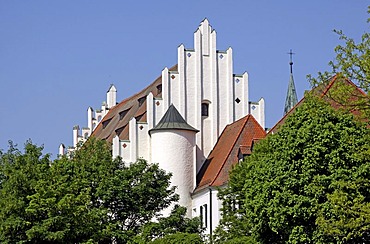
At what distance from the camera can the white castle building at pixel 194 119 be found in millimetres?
61219

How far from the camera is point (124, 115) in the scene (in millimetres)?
75812

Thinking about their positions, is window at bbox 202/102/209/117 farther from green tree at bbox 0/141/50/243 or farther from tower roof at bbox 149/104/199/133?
green tree at bbox 0/141/50/243

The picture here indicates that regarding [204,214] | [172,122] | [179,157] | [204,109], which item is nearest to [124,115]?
[204,109]

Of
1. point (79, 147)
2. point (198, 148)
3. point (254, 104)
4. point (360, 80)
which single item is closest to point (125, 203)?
point (79, 147)

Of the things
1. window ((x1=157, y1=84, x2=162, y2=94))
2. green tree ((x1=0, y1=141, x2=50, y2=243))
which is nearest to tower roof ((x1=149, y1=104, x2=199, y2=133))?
window ((x1=157, y1=84, x2=162, y2=94))

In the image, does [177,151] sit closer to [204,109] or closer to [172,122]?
[172,122]

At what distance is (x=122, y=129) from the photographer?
69.4 m

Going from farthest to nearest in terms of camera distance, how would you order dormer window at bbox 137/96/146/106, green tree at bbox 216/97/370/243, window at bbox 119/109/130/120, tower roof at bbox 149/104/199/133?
window at bbox 119/109/130/120 < dormer window at bbox 137/96/146/106 < tower roof at bbox 149/104/199/133 < green tree at bbox 216/97/370/243

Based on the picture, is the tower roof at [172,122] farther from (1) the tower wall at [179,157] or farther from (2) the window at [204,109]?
(2) the window at [204,109]

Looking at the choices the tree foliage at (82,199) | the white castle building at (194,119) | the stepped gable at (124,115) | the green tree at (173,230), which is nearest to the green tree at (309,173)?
the tree foliage at (82,199)

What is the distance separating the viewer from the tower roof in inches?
2441

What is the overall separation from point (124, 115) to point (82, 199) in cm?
3367

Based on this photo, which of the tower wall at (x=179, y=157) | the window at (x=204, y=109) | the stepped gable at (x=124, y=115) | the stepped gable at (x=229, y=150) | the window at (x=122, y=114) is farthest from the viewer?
the window at (x=122, y=114)

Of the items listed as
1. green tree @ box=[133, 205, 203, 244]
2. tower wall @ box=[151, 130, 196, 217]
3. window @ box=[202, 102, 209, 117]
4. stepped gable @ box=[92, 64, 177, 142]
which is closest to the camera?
green tree @ box=[133, 205, 203, 244]
